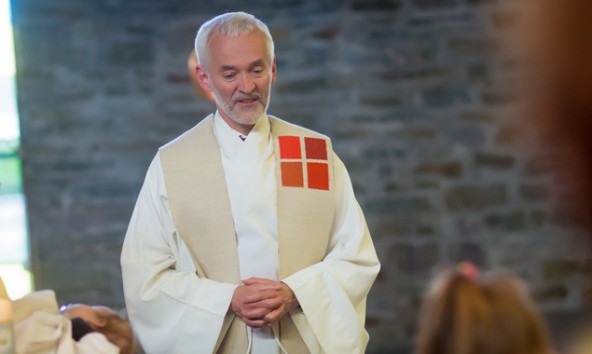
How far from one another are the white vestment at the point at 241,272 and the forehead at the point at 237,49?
0.26 meters

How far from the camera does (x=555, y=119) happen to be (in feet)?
21.0

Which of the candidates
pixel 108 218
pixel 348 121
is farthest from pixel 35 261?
pixel 348 121

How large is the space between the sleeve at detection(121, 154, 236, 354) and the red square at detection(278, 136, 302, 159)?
0.43 meters

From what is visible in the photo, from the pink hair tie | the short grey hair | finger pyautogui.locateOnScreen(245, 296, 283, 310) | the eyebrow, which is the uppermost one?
the short grey hair

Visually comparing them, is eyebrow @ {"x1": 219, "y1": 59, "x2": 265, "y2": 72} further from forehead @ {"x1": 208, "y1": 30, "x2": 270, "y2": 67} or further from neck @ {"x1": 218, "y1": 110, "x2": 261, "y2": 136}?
neck @ {"x1": 218, "y1": 110, "x2": 261, "y2": 136}

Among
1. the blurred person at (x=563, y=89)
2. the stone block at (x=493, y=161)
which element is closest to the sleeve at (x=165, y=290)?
the stone block at (x=493, y=161)

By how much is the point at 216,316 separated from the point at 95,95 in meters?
3.06

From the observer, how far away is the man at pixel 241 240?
339 centimetres

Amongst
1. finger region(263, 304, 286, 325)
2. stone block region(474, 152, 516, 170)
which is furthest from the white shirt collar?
stone block region(474, 152, 516, 170)

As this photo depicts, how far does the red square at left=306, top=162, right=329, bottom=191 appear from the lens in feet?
11.8

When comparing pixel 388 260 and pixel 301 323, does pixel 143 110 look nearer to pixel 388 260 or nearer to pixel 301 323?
pixel 388 260

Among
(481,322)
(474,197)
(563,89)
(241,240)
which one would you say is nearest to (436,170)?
(474,197)

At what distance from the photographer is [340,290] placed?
344 centimetres

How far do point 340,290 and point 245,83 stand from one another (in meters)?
0.75
